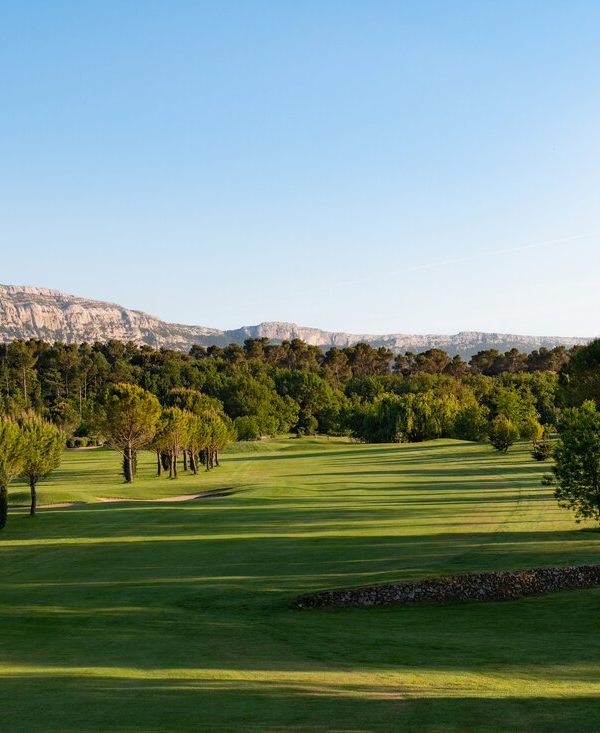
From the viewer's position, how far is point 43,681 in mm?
13047

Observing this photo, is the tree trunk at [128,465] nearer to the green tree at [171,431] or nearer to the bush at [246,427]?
the green tree at [171,431]

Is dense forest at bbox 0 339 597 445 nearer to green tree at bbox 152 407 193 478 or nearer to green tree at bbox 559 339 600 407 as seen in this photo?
green tree at bbox 559 339 600 407

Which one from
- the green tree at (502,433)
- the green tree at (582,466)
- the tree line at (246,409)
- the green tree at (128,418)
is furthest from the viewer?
the green tree at (502,433)

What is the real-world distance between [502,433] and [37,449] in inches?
2726

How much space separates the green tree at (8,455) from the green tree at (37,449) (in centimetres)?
62

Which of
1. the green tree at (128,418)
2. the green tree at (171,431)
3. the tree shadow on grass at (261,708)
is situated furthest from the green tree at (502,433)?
the tree shadow on grass at (261,708)

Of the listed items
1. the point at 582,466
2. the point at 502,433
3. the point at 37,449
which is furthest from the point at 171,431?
the point at 582,466

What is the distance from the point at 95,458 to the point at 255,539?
271 ft

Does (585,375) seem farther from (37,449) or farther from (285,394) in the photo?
(285,394)

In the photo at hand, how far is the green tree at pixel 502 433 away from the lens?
10100cm

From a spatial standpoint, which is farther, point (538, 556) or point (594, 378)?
point (594, 378)

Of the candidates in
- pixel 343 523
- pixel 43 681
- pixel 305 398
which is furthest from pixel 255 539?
pixel 305 398

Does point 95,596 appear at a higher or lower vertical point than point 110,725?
lower

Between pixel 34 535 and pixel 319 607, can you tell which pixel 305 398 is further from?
pixel 319 607
